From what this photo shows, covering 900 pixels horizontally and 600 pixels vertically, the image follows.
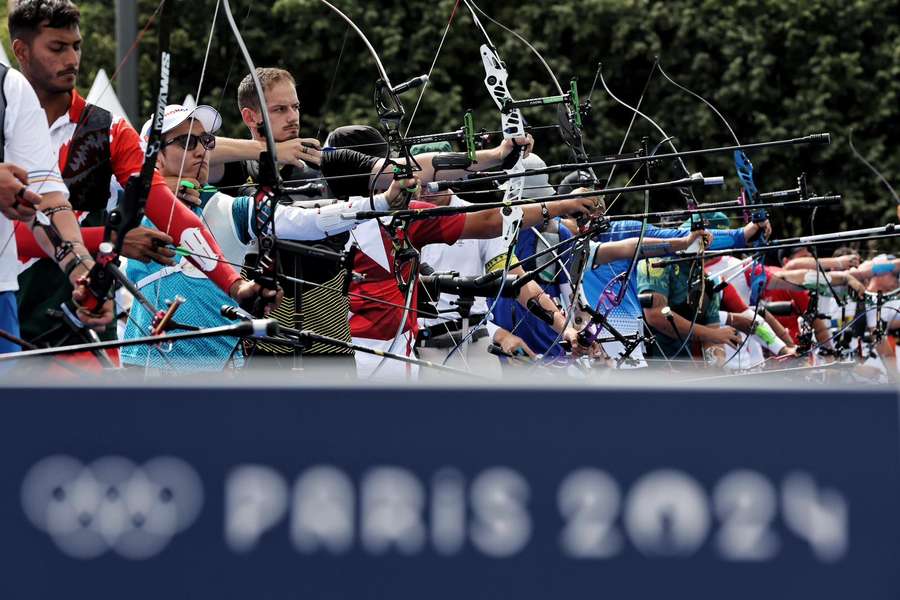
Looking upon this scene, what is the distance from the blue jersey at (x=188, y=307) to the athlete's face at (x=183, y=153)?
174 millimetres

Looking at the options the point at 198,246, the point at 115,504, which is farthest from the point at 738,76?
the point at 115,504

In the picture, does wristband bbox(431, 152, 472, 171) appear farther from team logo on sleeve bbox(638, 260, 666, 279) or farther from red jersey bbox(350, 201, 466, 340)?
team logo on sleeve bbox(638, 260, 666, 279)

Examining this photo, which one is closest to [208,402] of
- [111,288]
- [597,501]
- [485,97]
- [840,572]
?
[597,501]

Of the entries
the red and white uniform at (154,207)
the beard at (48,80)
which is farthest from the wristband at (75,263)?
the beard at (48,80)

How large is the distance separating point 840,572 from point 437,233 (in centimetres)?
A: 385

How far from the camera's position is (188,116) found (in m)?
4.76

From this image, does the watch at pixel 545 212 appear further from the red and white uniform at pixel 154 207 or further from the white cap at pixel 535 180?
the red and white uniform at pixel 154 207

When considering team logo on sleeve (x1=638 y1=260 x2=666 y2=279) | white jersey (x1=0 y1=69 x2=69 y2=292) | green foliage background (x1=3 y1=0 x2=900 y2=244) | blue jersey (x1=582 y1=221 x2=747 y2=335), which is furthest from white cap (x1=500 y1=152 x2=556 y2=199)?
green foliage background (x1=3 y1=0 x2=900 y2=244)

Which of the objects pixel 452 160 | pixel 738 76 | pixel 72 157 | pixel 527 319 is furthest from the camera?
pixel 738 76

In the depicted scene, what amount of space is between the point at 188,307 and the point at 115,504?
9.32ft

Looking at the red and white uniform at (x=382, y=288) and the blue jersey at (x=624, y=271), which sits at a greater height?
the blue jersey at (x=624, y=271)

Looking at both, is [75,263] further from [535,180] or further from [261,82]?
[535,180]

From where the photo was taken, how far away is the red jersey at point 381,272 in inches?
224

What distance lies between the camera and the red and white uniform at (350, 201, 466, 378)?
224 inches
